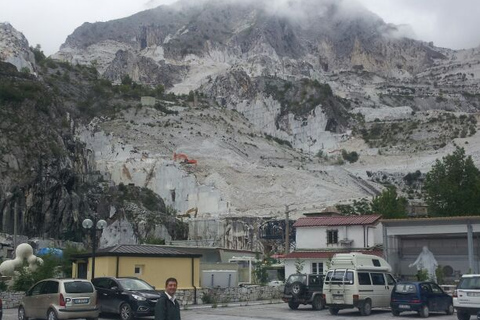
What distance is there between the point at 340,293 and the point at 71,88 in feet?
411

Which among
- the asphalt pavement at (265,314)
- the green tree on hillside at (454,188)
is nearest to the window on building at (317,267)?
the asphalt pavement at (265,314)

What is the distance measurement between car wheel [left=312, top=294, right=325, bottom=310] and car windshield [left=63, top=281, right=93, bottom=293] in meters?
12.0

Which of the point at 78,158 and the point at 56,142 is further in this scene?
the point at 78,158

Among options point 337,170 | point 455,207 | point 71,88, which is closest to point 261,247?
point 455,207

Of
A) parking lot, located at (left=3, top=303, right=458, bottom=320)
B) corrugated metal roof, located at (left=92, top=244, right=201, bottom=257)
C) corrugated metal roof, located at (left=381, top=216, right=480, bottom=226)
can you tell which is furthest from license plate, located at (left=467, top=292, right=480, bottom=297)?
corrugated metal roof, located at (left=381, top=216, right=480, bottom=226)

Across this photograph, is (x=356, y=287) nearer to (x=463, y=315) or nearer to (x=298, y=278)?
(x=298, y=278)

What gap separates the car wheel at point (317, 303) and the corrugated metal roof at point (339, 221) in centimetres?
1099

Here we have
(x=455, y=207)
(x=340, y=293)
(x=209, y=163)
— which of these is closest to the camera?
(x=340, y=293)

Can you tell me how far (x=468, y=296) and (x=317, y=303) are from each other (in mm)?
9344

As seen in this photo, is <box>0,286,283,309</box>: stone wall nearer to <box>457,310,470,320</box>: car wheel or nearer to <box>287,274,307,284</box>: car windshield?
<box>287,274,307,284</box>: car windshield

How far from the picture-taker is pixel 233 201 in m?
87.9

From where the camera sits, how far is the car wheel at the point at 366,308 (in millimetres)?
26234

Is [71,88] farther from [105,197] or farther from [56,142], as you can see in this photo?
[56,142]

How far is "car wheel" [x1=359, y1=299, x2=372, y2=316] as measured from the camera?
26234mm
